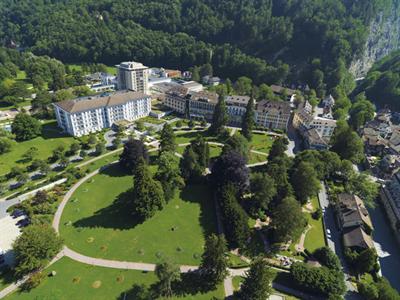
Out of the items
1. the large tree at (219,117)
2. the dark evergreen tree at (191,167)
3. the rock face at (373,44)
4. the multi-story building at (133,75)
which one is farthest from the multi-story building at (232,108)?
the rock face at (373,44)

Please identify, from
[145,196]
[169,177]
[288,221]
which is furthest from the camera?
[169,177]

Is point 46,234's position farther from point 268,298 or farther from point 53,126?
point 53,126

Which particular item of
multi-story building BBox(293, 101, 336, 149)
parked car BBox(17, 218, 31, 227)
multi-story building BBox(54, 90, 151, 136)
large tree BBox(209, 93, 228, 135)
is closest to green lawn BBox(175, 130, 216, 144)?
large tree BBox(209, 93, 228, 135)

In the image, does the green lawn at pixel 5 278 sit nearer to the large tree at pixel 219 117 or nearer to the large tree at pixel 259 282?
the large tree at pixel 259 282

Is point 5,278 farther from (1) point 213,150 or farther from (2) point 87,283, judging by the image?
(1) point 213,150

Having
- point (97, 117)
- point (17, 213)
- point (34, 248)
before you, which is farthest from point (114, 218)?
point (97, 117)

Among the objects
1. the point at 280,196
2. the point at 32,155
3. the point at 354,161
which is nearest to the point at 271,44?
the point at 354,161
